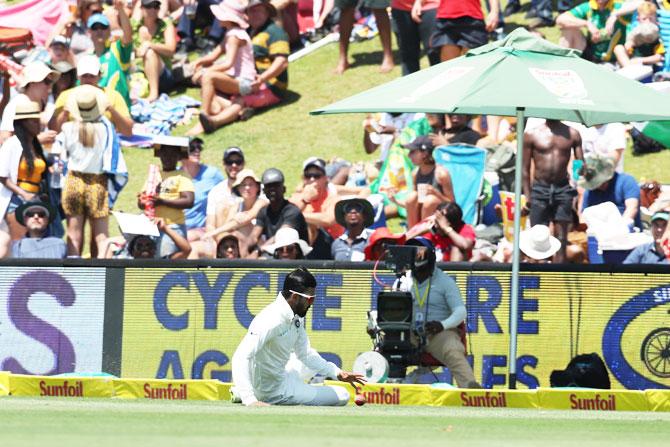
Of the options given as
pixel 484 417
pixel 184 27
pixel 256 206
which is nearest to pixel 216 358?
pixel 256 206

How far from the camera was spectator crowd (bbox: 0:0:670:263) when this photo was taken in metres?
15.9

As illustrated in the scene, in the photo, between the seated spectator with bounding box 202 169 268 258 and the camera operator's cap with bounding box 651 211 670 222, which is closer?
the camera operator's cap with bounding box 651 211 670 222

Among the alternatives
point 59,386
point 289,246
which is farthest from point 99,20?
point 59,386

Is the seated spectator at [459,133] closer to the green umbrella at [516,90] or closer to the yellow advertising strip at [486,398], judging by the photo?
the green umbrella at [516,90]

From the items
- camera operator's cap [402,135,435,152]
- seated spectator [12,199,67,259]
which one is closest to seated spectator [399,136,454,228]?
camera operator's cap [402,135,435,152]

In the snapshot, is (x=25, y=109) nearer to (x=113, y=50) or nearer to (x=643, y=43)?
(x=113, y=50)

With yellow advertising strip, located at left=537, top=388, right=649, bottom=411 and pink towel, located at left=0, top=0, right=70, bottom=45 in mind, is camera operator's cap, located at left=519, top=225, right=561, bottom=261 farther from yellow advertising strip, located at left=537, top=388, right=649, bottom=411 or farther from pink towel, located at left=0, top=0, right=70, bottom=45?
pink towel, located at left=0, top=0, right=70, bottom=45

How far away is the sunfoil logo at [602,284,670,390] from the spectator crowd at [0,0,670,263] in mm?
1397

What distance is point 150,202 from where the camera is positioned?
16.8 meters

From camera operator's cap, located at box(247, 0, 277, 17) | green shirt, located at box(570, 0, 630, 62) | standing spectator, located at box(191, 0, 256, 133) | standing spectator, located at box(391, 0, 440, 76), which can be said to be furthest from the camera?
camera operator's cap, located at box(247, 0, 277, 17)

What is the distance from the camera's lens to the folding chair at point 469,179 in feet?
56.3

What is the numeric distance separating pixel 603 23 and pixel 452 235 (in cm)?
567

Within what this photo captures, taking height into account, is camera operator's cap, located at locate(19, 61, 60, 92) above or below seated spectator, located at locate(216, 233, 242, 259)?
above

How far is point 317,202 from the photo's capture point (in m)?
17.2
